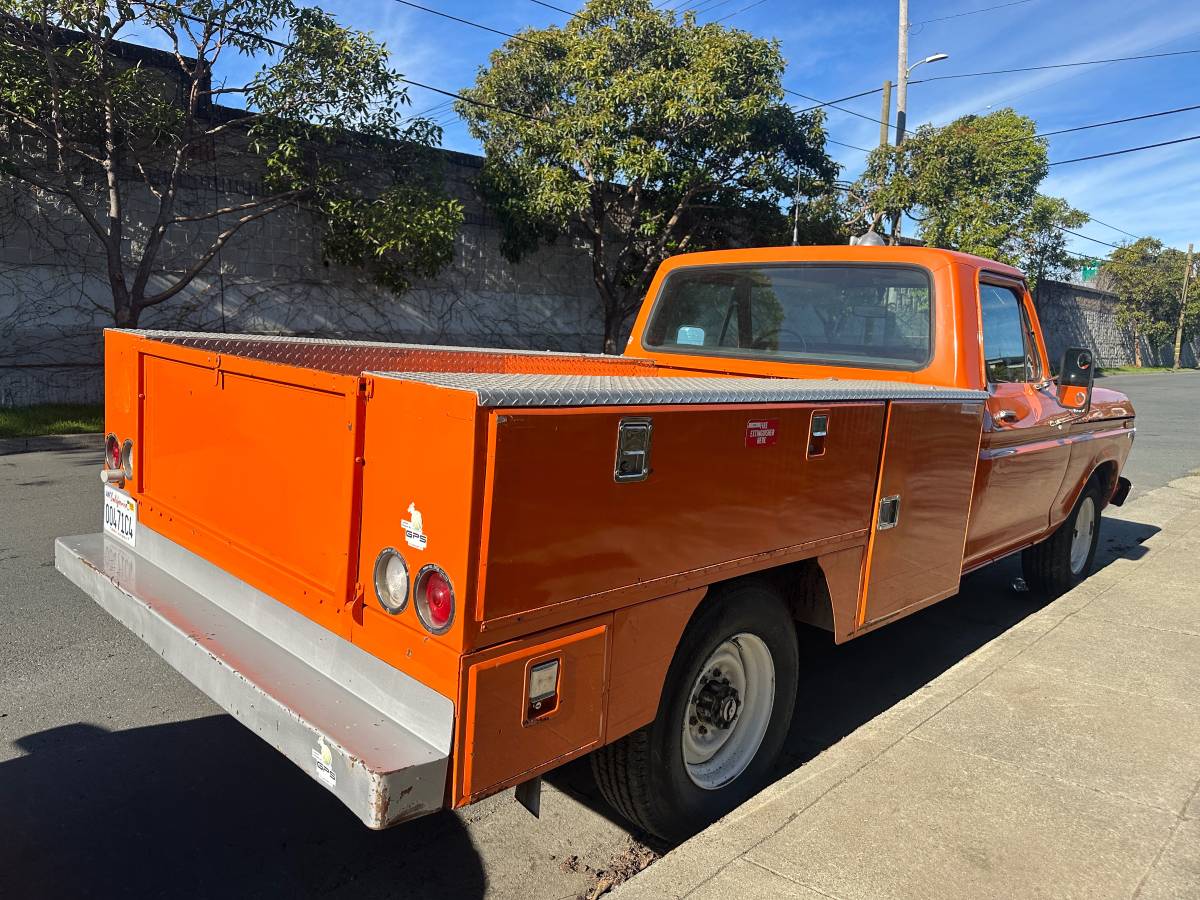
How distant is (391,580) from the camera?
7.30ft

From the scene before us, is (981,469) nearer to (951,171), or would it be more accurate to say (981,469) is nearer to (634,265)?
(634,265)

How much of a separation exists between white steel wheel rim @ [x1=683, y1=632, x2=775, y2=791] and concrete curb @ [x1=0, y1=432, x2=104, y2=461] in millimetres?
8285

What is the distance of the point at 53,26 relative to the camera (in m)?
9.89

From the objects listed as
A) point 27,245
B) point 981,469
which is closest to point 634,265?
point 27,245

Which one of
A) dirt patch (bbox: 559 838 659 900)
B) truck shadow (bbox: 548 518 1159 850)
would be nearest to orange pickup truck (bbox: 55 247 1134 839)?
dirt patch (bbox: 559 838 659 900)

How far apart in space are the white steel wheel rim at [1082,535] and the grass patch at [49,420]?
32.5ft

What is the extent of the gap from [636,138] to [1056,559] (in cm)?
983

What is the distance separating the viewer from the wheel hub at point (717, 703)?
2959mm

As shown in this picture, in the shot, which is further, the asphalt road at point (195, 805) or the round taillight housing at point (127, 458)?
the round taillight housing at point (127, 458)

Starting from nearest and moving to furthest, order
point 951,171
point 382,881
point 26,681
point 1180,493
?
point 382,881 → point 26,681 → point 1180,493 → point 951,171

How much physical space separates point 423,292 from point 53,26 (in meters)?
6.43

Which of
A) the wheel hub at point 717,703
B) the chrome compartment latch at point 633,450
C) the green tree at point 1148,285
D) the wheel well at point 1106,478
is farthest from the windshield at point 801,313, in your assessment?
the green tree at point 1148,285

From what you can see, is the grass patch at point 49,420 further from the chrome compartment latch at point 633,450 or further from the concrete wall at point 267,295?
the chrome compartment latch at point 633,450

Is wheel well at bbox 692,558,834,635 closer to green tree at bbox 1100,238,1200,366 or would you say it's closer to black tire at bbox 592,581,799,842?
black tire at bbox 592,581,799,842
